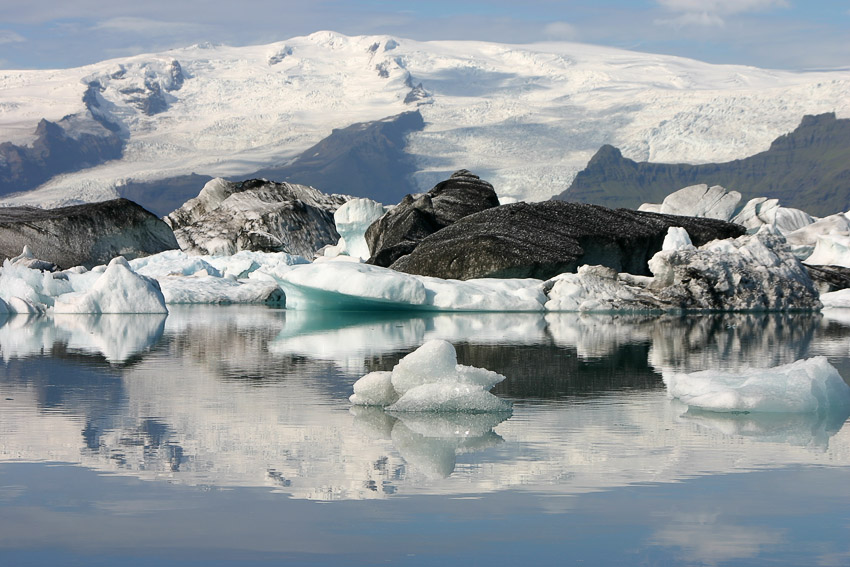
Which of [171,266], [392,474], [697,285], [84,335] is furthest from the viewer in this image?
[171,266]

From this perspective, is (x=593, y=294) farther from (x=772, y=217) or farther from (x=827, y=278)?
(x=772, y=217)

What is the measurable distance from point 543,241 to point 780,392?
65.8 ft

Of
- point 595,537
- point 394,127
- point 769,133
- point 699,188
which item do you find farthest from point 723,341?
point 394,127

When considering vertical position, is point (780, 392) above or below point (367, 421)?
above

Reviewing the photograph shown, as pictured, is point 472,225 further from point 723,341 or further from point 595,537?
point 595,537

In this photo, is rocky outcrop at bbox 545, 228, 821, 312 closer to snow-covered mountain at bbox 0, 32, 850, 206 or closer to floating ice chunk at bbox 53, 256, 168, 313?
floating ice chunk at bbox 53, 256, 168, 313

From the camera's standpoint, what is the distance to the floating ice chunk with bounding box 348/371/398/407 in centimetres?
772

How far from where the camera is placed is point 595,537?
434 centimetres

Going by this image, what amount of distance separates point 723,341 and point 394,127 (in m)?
166

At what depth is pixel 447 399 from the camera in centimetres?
735

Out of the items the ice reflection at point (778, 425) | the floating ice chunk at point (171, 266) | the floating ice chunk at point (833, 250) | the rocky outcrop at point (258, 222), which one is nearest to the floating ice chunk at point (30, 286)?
the floating ice chunk at point (171, 266)

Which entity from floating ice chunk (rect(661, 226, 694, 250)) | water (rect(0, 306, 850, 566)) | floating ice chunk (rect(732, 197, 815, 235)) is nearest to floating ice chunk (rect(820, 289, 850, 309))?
floating ice chunk (rect(661, 226, 694, 250))

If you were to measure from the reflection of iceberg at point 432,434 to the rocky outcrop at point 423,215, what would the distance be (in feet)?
77.9

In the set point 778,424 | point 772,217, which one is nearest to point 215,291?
point 778,424
